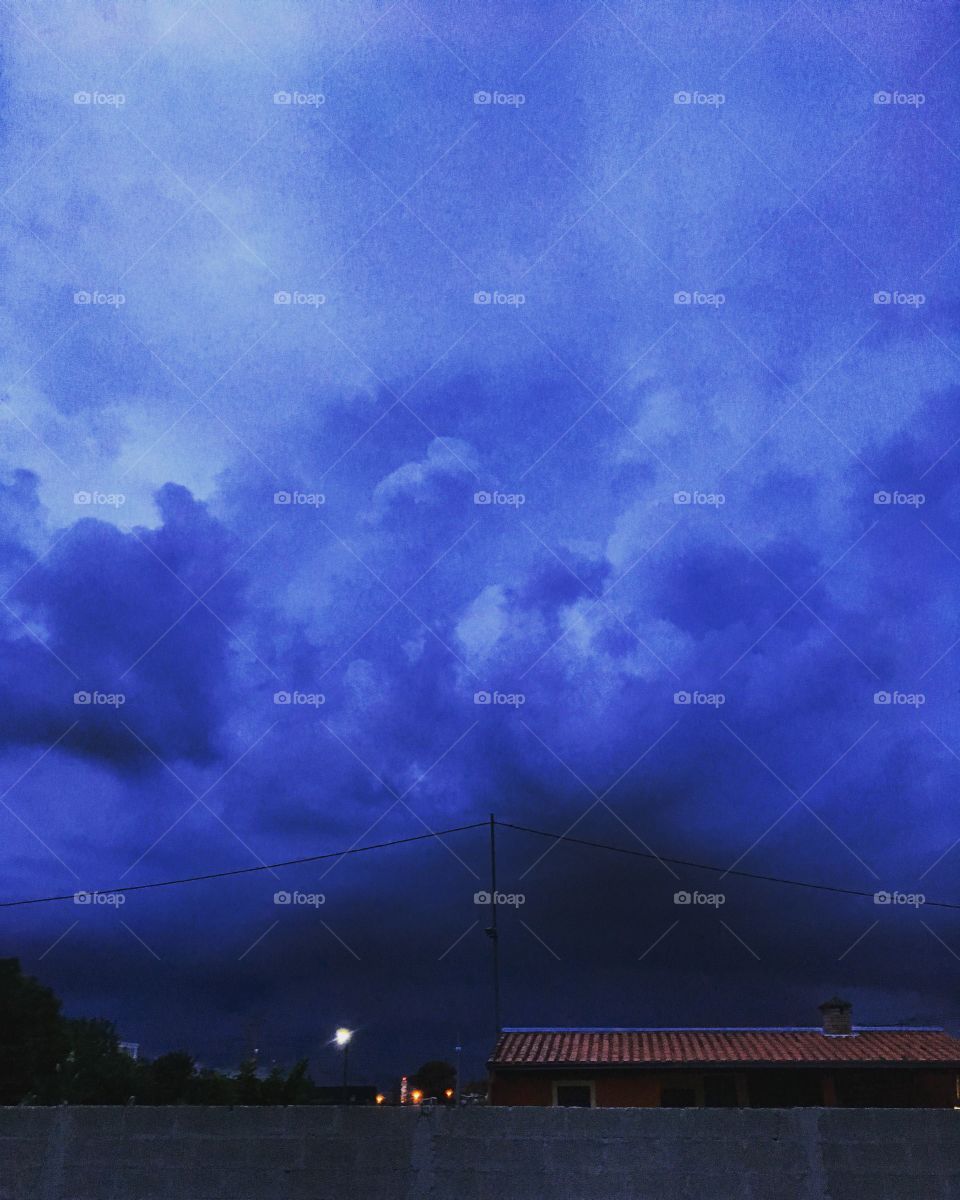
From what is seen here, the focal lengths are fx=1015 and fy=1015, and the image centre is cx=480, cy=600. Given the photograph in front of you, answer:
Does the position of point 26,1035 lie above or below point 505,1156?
above

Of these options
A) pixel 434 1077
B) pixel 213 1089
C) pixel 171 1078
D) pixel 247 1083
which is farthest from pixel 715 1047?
pixel 434 1077

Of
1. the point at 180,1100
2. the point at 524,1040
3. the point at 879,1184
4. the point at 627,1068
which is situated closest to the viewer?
the point at 879,1184

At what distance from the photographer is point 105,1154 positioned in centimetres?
571

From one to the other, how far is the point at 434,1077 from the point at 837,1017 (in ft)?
204

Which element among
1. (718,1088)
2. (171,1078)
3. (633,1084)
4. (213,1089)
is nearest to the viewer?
(633,1084)

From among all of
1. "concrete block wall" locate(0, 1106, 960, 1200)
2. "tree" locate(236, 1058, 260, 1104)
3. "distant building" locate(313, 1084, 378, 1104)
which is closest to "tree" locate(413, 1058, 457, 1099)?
"distant building" locate(313, 1084, 378, 1104)

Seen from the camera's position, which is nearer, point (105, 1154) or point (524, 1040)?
point (105, 1154)

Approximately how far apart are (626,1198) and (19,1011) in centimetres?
3651

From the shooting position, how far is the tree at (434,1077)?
7288 centimetres

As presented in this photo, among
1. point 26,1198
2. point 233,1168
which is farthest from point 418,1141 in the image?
point 26,1198

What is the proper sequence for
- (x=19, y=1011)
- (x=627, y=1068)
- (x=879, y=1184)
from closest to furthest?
(x=879, y=1184) < (x=627, y=1068) < (x=19, y=1011)

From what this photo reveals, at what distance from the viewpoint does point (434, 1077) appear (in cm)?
7819

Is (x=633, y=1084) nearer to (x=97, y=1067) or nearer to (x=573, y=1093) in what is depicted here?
(x=573, y=1093)

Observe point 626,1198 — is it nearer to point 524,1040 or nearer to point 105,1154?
point 105,1154
